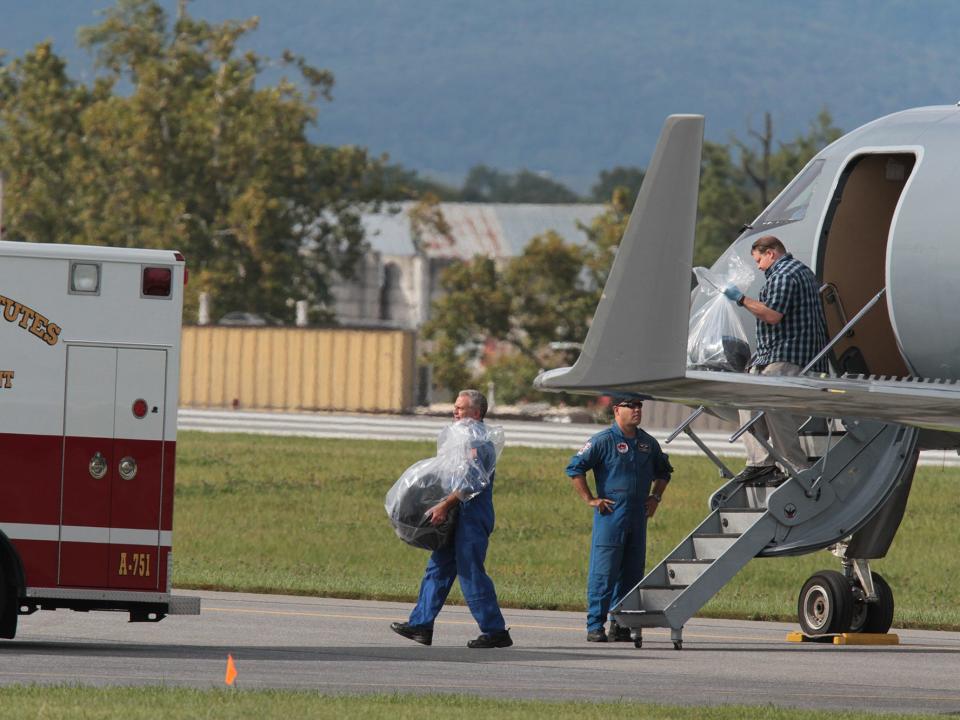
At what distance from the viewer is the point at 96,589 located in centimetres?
1455

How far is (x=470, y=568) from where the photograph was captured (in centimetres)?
1524

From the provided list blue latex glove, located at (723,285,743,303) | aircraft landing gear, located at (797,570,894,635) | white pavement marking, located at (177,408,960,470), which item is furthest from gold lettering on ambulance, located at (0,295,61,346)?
white pavement marking, located at (177,408,960,470)

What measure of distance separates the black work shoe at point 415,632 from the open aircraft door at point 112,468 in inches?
84.8

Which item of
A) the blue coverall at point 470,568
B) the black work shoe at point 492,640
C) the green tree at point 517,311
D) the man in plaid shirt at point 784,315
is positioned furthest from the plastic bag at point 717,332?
the green tree at point 517,311

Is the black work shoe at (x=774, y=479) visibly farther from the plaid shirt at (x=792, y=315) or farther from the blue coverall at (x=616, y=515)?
the plaid shirt at (x=792, y=315)

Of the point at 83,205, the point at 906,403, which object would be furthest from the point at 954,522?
the point at 83,205

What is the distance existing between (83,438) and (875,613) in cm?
736

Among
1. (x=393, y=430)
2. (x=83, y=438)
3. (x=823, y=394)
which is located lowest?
(x=83, y=438)

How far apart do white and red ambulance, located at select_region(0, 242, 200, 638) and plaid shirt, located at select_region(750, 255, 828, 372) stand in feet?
15.7

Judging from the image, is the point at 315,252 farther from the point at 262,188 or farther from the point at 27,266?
the point at 27,266

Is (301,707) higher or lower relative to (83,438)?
lower

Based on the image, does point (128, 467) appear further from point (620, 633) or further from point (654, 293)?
point (620, 633)

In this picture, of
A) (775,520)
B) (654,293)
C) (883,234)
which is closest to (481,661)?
(775,520)

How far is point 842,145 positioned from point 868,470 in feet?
9.40
